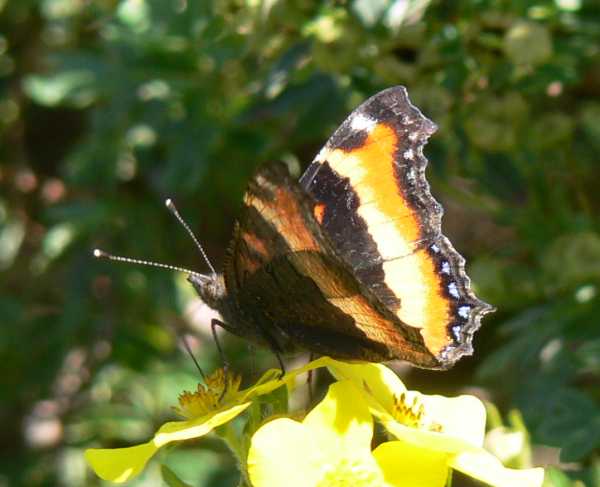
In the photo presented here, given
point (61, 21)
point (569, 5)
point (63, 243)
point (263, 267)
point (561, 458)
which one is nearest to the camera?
point (263, 267)

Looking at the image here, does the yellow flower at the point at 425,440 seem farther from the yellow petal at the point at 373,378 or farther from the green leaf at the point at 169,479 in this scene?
the green leaf at the point at 169,479

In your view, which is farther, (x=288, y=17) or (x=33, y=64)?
(x=33, y=64)

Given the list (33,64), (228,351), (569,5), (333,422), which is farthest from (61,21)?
(333,422)

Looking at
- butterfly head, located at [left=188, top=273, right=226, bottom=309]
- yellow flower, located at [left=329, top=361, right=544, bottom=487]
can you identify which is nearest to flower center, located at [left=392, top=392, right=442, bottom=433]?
yellow flower, located at [left=329, top=361, right=544, bottom=487]

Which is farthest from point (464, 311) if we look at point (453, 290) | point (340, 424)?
point (340, 424)

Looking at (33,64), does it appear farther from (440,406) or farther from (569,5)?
(440,406)

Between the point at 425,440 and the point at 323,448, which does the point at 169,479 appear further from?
the point at 425,440
